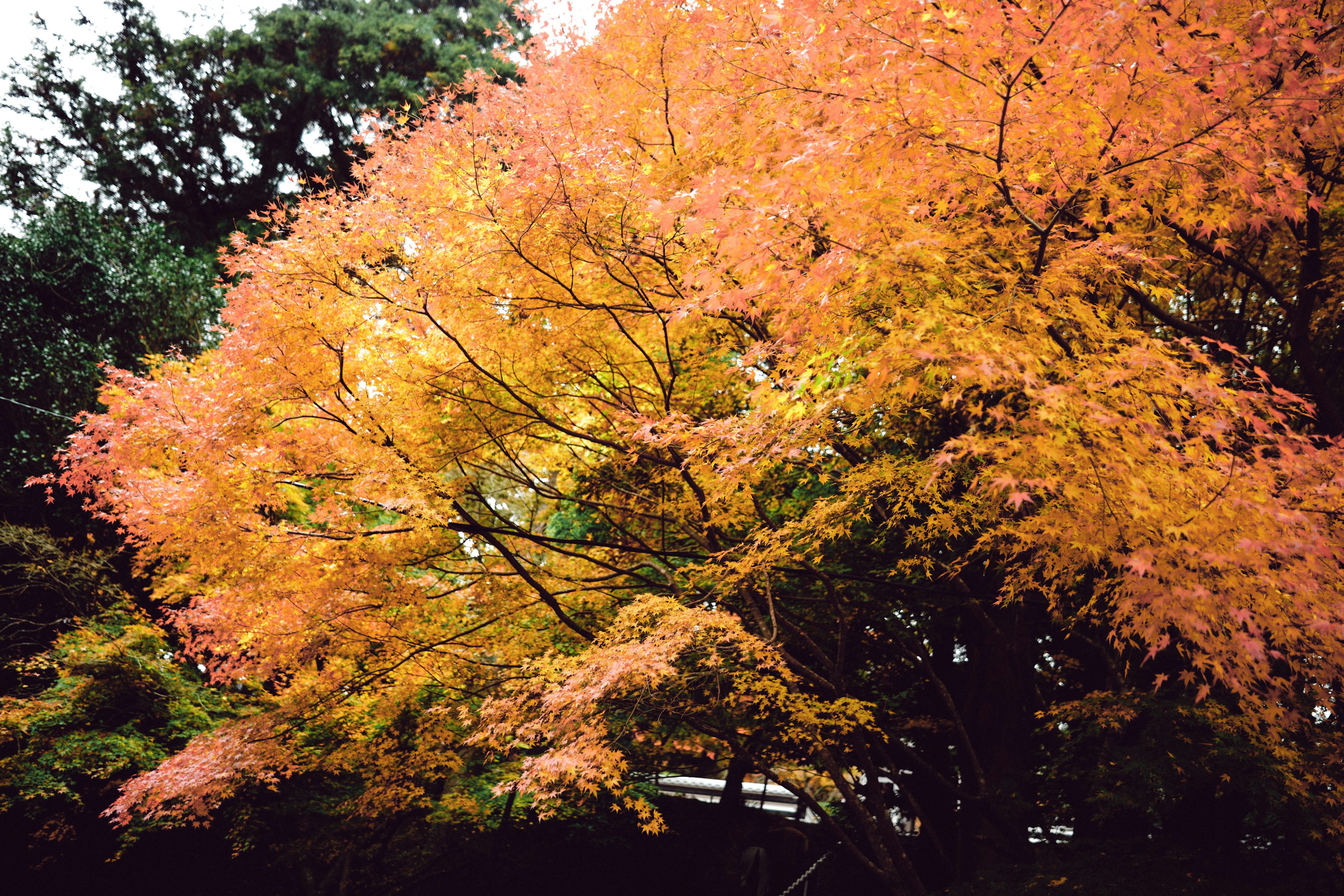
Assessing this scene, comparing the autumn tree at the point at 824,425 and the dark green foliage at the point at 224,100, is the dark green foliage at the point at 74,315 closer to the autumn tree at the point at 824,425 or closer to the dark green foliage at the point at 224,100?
the dark green foliage at the point at 224,100

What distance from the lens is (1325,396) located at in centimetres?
365

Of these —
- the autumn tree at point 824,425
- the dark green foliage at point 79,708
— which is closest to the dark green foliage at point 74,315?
the dark green foliage at point 79,708

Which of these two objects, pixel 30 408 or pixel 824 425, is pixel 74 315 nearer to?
pixel 30 408

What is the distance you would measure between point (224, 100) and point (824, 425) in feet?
58.1

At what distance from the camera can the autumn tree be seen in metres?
2.69

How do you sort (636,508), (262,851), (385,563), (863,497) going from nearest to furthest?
(863,497) → (385,563) → (636,508) → (262,851)

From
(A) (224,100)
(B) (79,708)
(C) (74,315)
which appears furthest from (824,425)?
(A) (224,100)

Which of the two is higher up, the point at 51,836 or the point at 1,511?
the point at 1,511

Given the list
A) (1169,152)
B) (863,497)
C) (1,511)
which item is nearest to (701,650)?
(863,497)

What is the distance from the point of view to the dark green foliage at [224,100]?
14.9m

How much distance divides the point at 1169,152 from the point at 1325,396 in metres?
1.96

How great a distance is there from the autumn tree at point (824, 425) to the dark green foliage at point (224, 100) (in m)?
9.69

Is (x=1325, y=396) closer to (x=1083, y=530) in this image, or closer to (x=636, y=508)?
(x=1083, y=530)

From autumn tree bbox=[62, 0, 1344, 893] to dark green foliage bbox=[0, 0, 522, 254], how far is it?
9.69 metres
